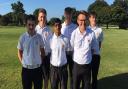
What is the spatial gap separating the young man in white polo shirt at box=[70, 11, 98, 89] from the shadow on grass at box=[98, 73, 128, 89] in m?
3.01

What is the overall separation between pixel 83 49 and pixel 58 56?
2.20 ft

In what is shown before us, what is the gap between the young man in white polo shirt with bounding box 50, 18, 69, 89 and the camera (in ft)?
28.7

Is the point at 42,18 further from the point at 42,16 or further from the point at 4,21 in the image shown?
the point at 4,21

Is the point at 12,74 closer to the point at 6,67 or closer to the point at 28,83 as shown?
the point at 6,67

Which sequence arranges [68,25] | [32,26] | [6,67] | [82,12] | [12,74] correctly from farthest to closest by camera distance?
1. [6,67]
2. [12,74]
3. [68,25]
4. [82,12]
5. [32,26]

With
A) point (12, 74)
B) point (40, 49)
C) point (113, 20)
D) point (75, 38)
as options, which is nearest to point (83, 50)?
point (75, 38)

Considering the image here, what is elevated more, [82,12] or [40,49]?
[82,12]

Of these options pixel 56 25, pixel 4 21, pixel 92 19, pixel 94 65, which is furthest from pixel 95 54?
pixel 4 21

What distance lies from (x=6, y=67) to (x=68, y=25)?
628 centimetres

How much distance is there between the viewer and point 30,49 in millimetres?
8180

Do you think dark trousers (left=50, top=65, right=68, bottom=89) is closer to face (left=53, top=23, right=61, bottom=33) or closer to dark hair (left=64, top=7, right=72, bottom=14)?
face (left=53, top=23, right=61, bottom=33)

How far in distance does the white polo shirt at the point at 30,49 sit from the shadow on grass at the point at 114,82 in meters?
3.85

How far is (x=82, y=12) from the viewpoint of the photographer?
28.2 feet

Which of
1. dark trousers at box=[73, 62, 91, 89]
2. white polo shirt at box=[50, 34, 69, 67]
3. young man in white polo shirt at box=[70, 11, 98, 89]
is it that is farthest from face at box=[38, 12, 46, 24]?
dark trousers at box=[73, 62, 91, 89]
